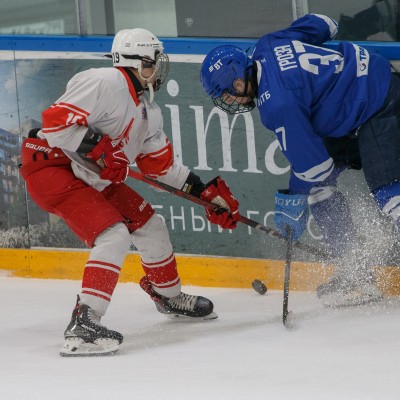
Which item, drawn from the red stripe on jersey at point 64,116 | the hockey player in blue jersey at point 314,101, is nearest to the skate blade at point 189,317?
the hockey player in blue jersey at point 314,101

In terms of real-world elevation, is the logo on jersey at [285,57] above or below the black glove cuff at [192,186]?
above

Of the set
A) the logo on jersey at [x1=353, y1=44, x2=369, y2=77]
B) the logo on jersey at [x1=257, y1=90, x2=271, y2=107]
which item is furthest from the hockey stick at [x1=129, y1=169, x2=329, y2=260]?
the logo on jersey at [x1=353, y1=44, x2=369, y2=77]

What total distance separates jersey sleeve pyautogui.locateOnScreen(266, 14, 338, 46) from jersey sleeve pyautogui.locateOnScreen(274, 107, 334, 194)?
0.36m

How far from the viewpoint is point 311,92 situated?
4.12 metres

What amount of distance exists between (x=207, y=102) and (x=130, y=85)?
0.97 meters

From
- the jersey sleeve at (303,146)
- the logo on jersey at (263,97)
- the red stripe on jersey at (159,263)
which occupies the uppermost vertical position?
the logo on jersey at (263,97)

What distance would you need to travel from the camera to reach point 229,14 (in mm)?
4957

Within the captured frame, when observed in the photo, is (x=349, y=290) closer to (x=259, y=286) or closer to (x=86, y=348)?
(x=259, y=286)

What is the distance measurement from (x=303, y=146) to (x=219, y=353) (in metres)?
0.80

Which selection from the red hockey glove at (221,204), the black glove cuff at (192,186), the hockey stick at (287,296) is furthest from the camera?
the black glove cuff at (192,186)

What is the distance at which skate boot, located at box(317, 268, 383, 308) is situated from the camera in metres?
4.40

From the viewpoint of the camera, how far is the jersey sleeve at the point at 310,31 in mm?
4270

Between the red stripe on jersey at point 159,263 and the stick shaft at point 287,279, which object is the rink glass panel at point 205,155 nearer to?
the stick shaft at point 287,279

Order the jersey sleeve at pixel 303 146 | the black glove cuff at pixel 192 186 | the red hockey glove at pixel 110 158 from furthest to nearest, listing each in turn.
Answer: the black glove cuff at pixel 192 186, the jersey sleeve at pixel 303 146, the red hockey glove at pixel 110 158
